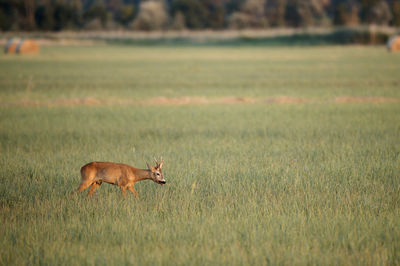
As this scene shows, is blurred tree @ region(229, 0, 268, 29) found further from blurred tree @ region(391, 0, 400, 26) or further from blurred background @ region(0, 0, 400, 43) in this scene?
blurred tree @ region(391, 0, 400, 26)

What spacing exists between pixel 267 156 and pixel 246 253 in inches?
208

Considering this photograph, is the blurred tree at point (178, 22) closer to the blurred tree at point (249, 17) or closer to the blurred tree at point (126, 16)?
the blurred tree at point (249, 17)

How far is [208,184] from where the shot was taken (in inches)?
338

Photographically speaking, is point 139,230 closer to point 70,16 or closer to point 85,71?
point 85,71

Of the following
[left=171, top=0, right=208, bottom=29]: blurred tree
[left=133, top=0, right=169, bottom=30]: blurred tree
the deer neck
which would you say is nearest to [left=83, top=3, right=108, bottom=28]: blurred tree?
[left=133, top=0, right=169, bottom=30]: blurred tree

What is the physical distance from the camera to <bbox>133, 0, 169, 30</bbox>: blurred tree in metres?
115

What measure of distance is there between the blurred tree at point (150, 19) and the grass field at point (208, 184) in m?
96.1

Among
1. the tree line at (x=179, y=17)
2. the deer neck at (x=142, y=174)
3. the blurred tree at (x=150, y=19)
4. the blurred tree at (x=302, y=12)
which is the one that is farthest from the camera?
the blurred tree at (x=302, y=12)

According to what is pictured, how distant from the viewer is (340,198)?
307 inches

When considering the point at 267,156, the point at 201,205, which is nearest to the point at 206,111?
the point at 267,156

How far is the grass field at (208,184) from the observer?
19.3 feet

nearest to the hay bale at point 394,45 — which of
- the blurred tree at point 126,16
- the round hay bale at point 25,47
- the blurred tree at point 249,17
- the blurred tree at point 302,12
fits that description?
the round hay bale at point 25,47

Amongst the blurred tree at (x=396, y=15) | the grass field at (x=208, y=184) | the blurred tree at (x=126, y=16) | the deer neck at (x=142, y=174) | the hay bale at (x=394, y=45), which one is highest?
the deer neck at (x=142, y=174)

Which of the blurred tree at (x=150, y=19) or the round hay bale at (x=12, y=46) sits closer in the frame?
the round hay bale at (x=12, y=46)
